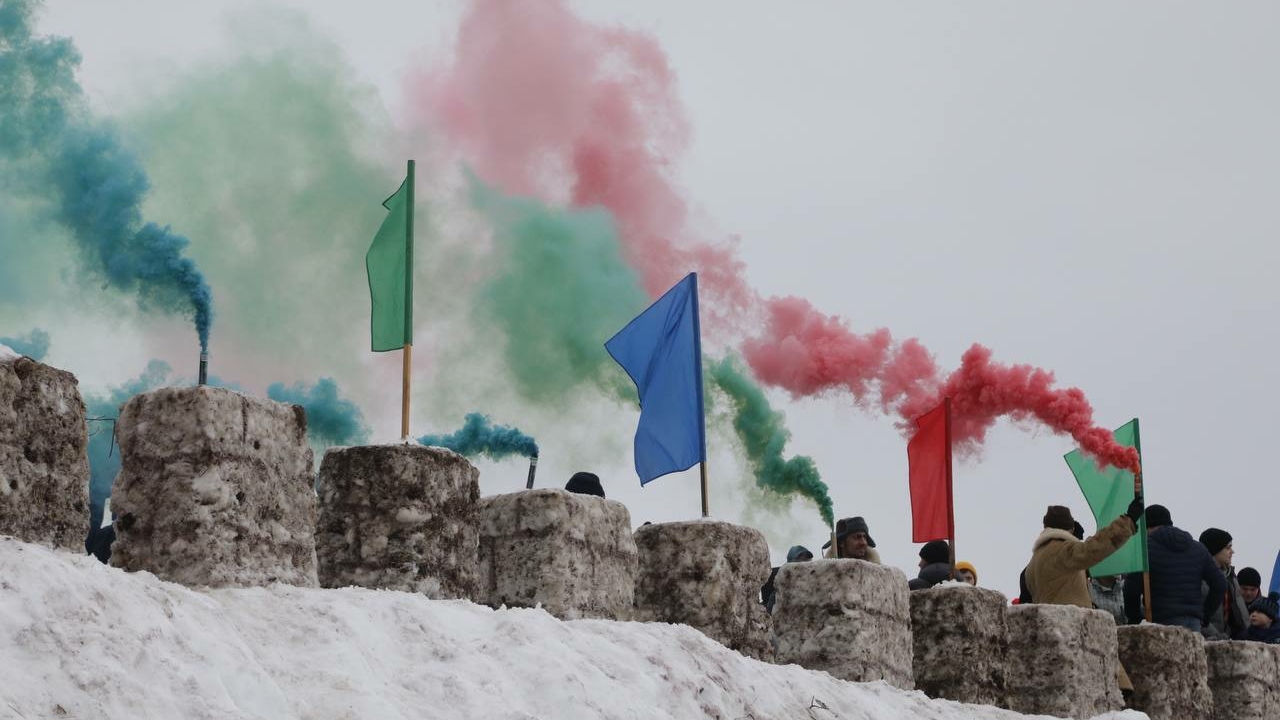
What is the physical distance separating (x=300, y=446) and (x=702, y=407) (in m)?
3.34

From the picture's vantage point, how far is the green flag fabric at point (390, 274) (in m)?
7.25

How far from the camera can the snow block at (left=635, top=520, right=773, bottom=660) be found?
25.0 ft

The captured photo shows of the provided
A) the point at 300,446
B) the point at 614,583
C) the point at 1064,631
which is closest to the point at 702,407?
the point at 614,583

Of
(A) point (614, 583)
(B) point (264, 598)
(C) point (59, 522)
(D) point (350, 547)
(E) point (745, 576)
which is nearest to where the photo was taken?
(C) point (59, 522)

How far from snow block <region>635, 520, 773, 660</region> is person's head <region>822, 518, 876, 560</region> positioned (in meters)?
2.99

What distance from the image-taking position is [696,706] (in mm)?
6180

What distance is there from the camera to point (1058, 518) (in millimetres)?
11430

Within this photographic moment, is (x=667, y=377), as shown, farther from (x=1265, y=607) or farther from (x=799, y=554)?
(x=1265, y=607)

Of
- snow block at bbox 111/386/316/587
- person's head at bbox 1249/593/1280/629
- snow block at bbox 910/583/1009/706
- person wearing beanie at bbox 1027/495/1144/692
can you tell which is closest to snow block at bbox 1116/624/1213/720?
person wearing beanie at bbox 1027/495/1144/692

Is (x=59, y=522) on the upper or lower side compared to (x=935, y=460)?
lower

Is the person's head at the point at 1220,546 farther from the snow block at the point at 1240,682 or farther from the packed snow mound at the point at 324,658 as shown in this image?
the packed snow mound at the point at 324,658

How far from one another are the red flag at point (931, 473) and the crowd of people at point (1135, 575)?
0.89ft

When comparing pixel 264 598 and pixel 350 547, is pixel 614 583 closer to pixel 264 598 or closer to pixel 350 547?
pixel 350 547

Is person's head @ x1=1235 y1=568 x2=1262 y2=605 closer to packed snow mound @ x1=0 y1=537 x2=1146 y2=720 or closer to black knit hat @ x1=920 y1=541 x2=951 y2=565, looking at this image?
black knit hat @ x1=920 y1=541 x2=951 y2=565
